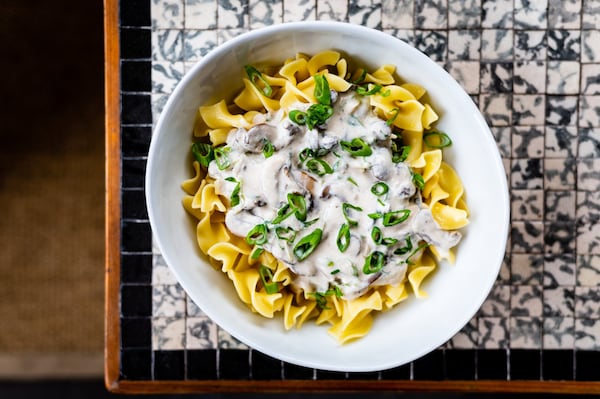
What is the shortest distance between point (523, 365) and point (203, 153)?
2.78 feet

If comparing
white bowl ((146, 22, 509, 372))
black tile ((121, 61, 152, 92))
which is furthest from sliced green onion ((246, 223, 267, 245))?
black tile ((121, 61, 152, 92))

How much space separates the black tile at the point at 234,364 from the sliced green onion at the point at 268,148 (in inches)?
20.0

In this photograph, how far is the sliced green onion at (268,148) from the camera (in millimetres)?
1304

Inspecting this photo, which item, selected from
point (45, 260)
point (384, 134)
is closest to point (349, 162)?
point (384, 134)

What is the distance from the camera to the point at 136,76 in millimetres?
1538

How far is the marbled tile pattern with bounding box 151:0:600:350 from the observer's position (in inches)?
60.0

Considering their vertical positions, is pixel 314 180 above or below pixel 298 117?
below

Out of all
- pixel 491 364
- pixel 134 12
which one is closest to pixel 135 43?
pixel 134 12

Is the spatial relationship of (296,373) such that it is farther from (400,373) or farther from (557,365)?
(557,365)

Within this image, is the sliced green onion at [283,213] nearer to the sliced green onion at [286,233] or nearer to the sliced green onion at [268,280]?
the sliced green onion at [286,233]

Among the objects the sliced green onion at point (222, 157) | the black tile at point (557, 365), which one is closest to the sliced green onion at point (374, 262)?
the sliced green onion at point (222, 157)

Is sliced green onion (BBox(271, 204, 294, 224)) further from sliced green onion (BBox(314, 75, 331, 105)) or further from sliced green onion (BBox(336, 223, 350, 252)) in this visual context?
sliced green onion (BBox(314, 75, 331, 105))

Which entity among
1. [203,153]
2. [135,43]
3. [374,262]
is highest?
[135,43]

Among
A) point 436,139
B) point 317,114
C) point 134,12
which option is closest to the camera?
point 317,114
